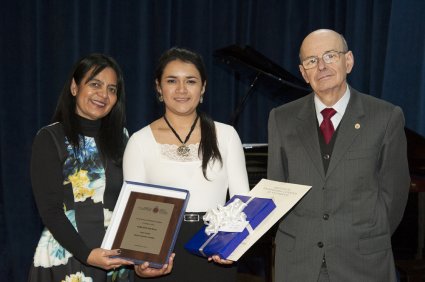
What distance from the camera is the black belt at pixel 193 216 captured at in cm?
253

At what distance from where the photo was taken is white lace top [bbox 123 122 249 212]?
252cm

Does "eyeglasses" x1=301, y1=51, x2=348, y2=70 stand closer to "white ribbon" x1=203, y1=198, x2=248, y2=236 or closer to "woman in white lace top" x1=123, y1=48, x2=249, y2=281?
"woman in white lace top" x1=123, y1=48, x2=249, y2=281

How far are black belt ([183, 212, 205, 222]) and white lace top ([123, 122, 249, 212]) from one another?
0.02 m

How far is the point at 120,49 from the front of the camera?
5.84 meters

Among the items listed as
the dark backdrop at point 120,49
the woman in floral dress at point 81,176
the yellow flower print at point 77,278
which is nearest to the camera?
the woman in floral dress at point 81,176

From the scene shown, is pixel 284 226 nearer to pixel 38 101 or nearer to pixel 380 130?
pixel 380 130

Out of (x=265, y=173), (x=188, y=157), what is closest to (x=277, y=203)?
(x=188, y=157)

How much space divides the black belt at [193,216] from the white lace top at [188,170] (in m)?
0.02

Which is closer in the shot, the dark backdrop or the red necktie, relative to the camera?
the red necktie

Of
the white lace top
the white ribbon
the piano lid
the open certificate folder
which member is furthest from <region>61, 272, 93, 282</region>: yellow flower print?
the piano lid

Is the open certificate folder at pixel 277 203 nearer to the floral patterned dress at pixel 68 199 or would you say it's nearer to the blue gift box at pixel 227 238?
the blue gift box at pixel 227 238

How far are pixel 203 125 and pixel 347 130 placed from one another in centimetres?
65

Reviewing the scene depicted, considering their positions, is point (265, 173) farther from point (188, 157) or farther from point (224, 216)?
point (224, 216)

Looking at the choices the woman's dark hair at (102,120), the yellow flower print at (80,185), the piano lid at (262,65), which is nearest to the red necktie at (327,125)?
the woman's dark hair at (102,120)
